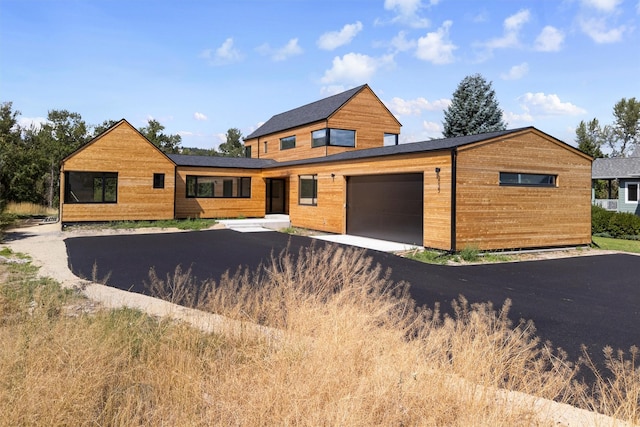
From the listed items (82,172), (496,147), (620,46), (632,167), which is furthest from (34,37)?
(632,167)

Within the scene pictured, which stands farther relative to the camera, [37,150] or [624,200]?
[37,150]

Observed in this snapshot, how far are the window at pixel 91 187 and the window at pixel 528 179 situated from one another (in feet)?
57.3

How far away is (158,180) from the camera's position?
20828mm

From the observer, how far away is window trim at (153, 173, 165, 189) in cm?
2069

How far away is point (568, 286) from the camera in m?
8.35

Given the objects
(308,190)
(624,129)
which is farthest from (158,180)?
(624,129)

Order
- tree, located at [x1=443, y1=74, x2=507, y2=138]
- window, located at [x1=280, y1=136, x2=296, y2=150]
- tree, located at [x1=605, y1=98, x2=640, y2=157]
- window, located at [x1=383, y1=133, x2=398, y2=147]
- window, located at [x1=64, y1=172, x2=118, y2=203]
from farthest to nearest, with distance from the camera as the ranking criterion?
tree, located at [x1=605, y1=98, x2=640, y2=157] → tree, located at [x1=443, y1=74, x2=507, y2=138] → window, located at [x1=280, y1=136, x2=296, y2=150] → window, located at [x1=383, y1=133, x2=398, y2=147] → window, located at [x1=64, y1=172, x2=118, y2=203]

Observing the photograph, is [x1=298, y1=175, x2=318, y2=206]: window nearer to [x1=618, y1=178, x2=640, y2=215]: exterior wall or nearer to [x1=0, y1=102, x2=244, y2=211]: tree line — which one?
[x1=0, y1=102, x2=244, y2=211]: tree line

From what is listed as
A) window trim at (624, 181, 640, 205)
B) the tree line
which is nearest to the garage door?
window trim at (624, 181, 640, 205)

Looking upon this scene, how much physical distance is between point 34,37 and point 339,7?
7965 millimetres

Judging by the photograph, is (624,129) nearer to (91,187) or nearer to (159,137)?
(159,137)

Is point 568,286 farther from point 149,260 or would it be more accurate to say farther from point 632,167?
point 632,167

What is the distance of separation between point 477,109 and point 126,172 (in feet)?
98.7

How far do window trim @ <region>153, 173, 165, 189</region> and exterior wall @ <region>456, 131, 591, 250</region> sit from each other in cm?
1526
